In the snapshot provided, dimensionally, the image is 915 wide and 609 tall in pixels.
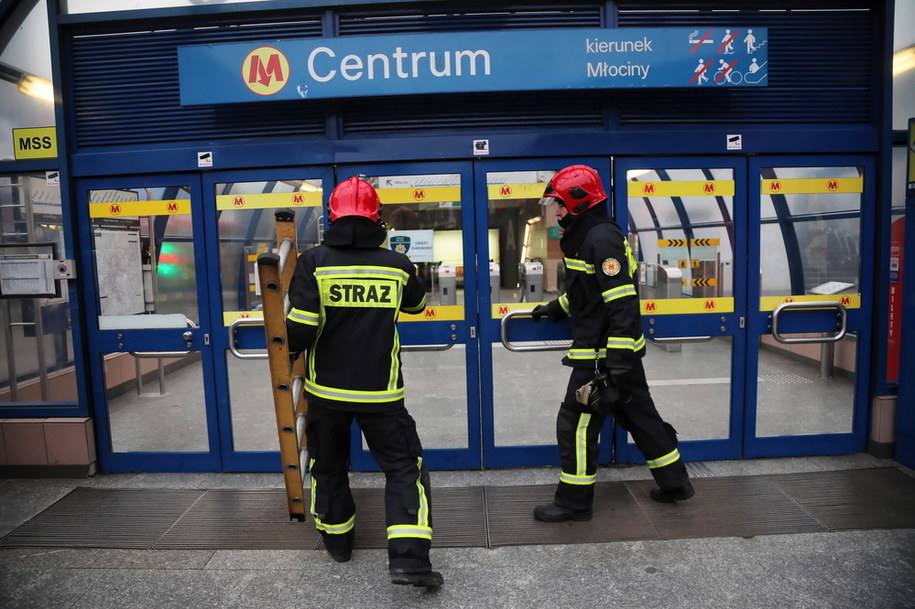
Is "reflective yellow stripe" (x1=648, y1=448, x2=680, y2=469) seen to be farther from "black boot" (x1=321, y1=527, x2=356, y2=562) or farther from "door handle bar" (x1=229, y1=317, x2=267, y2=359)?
"door handle bar" (x1=229, y1=317, x2=267, y2=359)

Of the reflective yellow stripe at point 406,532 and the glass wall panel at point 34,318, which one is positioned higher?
the glass wall panel at point 34,318

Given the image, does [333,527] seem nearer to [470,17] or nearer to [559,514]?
[559,514]

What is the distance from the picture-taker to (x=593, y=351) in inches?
132

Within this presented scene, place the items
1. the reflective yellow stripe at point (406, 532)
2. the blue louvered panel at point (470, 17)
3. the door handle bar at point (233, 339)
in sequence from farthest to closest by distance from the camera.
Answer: the door handle bar at point (233, 339), the blue louvered panel at point (470, 17), the reflective yellow stripe at point (406, 532)

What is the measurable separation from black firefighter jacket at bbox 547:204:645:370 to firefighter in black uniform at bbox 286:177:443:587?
3.44 feet

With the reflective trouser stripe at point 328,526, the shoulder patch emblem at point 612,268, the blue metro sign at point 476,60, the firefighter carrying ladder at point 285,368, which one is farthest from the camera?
the blue metro sign at point 476,60

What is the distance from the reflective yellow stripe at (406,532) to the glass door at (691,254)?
6.66 feet

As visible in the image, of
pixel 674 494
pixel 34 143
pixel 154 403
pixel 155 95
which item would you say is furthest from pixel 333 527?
pixel 34 143

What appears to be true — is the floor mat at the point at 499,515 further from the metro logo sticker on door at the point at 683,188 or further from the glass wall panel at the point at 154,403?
the metro logo sticker on door at the point at 683,188

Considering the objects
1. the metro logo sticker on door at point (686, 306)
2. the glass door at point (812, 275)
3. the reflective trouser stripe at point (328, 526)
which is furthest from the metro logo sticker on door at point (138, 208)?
the glass door at point (812, 275)

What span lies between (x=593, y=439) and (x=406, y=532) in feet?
4.22

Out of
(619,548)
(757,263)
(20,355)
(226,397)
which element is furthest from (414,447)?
(20,355)

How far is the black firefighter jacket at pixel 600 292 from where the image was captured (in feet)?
10.2

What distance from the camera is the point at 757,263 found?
4.22m
